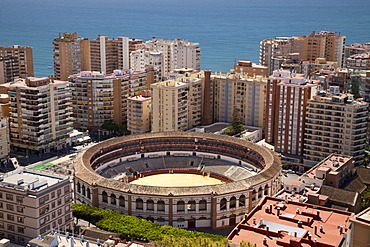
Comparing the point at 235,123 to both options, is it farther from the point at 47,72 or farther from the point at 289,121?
the point at 47,72

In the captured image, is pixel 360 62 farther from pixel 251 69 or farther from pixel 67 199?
pixel 67 199

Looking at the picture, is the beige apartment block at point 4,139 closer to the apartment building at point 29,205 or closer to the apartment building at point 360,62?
the apartment building at point 29,205

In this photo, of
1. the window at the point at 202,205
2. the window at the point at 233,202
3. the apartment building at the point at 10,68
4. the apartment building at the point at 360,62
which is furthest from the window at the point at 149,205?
the apartment building at the point at 10,68

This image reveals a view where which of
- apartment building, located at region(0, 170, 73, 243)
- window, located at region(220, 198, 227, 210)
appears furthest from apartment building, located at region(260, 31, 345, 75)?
apartment building, located at region(0, 170, 73, 243)

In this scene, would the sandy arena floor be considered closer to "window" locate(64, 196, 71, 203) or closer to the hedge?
the hedge

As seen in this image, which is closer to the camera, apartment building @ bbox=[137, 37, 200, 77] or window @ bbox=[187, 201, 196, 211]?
window @ bbox=[187, 201, 196, 211]

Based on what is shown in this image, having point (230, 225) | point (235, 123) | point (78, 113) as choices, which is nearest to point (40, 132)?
point (78, 113)
